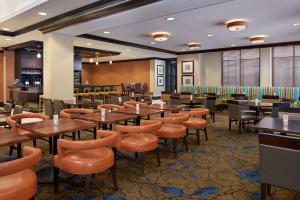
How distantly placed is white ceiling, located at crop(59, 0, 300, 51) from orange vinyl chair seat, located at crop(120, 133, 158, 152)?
8.52 ft

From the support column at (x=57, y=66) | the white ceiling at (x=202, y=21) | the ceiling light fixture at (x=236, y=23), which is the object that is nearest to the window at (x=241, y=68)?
the white ceiling at (x=202, y=21)

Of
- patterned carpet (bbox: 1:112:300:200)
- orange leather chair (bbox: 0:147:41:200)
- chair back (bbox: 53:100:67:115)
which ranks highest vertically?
chair back (bbox: 53:100:67:115)

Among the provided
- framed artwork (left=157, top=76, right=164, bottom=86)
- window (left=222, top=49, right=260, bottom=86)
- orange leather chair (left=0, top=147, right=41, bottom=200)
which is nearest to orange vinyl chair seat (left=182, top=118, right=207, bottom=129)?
orange leather chair (left=0, top=147, right=41, bottom=200)

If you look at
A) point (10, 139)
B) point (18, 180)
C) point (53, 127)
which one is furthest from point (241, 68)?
point (18, 180)

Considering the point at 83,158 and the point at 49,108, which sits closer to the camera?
the point at 83,158

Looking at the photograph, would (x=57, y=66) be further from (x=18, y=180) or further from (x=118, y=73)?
(x=118, y=73)

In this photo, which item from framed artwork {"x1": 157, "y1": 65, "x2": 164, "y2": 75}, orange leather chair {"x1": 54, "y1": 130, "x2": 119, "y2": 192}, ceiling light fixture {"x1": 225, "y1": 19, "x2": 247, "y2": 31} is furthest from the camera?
framed artwork {"x1": 157, "y1": 65, "x2": 164, "y2": 75}

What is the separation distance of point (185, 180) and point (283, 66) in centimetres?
897

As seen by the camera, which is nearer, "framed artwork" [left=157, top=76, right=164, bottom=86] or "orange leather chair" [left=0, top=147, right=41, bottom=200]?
"orange leather chair" [left=0, top=147, right=41, bottom=200]

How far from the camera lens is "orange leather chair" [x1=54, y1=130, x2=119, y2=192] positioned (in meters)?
2.29

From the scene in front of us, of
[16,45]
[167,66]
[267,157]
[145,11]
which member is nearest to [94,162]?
[267,157]

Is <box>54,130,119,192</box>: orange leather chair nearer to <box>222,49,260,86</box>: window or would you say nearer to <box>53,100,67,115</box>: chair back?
<box>53,100,67,115</box>: chair back

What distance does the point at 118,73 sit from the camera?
17797 millimetres

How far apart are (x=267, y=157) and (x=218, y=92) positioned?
358 inches
